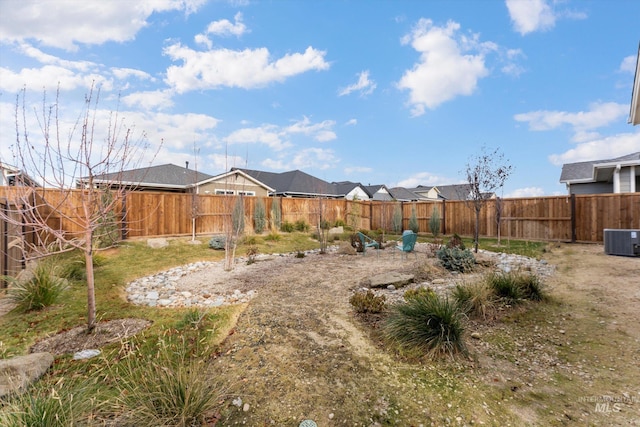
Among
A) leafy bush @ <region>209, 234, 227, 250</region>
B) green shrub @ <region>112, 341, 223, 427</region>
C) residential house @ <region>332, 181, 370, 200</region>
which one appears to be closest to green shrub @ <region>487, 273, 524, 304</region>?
green shrub @ <region>112, 341, 223, 427</region>

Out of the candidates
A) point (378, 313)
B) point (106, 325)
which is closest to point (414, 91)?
point (378, 313)

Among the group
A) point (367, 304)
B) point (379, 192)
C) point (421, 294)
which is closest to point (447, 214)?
point (421, 294)

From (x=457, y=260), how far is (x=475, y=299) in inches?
115

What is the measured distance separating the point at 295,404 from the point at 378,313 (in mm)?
1962

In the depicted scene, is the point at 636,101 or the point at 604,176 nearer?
the point at 636,101

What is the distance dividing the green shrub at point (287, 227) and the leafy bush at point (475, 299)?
1054 centimetres

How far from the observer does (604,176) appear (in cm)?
1323

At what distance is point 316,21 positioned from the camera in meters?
7.87

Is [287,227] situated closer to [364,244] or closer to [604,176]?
[364,244]

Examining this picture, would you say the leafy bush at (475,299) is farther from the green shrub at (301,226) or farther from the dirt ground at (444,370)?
the green shrub at (301,226)

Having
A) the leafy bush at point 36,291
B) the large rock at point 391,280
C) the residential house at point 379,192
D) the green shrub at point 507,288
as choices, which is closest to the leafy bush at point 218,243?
the leafy bush at point 36,291

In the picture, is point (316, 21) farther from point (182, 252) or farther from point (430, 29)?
point (182, 252)

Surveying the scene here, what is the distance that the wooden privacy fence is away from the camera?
32.5ft

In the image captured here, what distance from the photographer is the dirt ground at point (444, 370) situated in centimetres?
207
